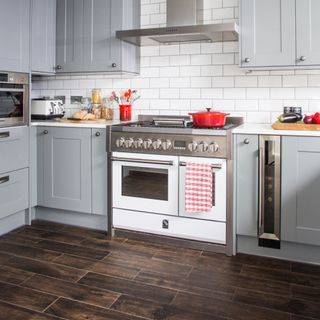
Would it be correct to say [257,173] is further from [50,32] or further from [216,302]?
[50,32]

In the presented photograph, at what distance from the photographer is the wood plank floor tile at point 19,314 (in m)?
2.12

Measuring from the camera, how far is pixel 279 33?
9.89 feet

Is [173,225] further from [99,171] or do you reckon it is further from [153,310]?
[153,310]

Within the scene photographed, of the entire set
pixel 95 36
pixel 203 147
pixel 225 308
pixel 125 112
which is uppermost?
pixel 95 36

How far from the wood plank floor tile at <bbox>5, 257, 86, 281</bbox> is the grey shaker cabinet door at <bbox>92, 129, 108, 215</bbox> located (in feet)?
2.50

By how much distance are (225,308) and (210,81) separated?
6.74 feet

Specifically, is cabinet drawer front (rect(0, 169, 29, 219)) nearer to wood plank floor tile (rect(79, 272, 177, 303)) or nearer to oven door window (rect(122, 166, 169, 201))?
oven door window (rect(122, 166, 169, 201))

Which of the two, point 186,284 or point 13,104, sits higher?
point 13,104

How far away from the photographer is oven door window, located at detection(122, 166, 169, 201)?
10.3ft

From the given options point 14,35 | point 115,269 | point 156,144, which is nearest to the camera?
point 115,269

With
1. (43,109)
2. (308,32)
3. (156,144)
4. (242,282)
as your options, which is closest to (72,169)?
(43,109)

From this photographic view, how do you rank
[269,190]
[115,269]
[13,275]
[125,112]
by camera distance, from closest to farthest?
[13,275] → [115,269] → [269,190] → [125,112]

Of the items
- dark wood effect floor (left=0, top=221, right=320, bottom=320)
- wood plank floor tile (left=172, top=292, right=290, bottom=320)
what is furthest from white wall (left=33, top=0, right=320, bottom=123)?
wood plank floor tile (left=172, top=292, right=290, bottom=320)

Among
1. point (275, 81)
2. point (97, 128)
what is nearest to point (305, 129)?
point (275, 81)
